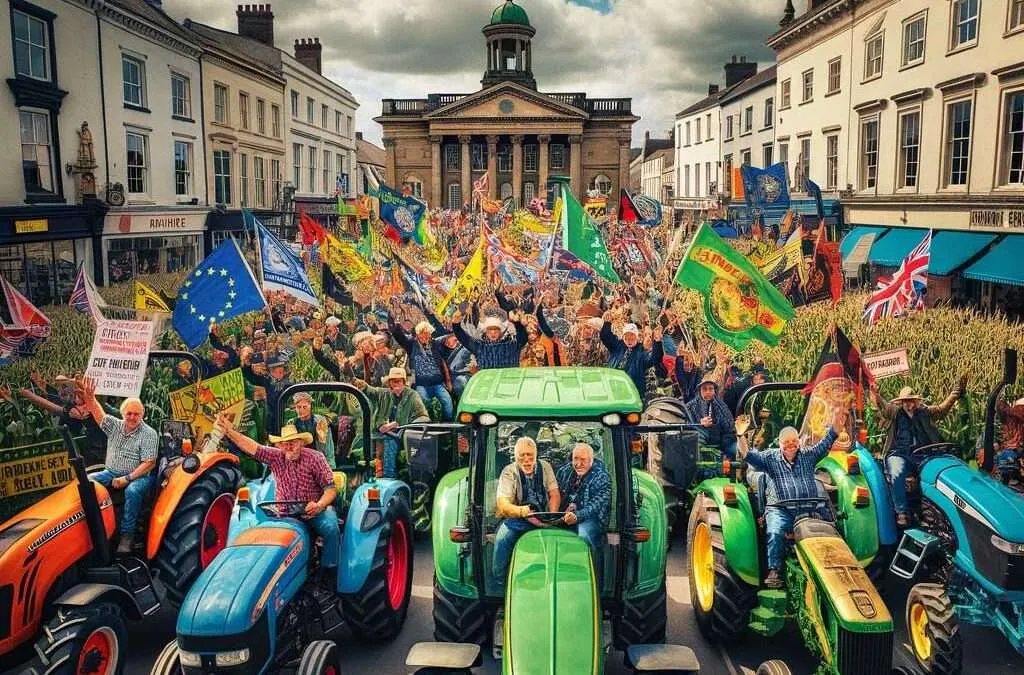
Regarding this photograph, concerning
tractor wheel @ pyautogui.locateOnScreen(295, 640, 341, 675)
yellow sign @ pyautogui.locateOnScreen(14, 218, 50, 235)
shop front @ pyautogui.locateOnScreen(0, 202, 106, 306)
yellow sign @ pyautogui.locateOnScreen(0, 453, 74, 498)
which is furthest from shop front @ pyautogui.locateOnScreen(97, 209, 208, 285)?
tractor wheel @ pyautogui.locateOnScreen(295, 640, 341, 675)

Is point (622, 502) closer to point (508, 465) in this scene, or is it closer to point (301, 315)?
point (508, 465)

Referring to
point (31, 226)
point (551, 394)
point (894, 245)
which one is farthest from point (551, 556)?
point (894, 245)

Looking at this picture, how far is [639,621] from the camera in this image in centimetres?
514

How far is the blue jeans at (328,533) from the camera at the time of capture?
5570mm

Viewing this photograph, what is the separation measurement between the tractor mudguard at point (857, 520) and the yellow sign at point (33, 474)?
19.7 ft

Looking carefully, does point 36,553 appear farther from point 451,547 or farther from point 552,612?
point 552,612

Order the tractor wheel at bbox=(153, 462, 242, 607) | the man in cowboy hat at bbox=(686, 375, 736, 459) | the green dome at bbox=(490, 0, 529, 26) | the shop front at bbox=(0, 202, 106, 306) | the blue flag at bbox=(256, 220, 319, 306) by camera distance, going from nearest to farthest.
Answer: the tractor wheel at bbox=(153, 462, 242, 607) < the man in cowboy hat at bbox=(686, 375, 736, 459) < the blue flag at bbox=(256, 220, 319, 306) < the shop front at bbox=(0, 202, 106, 306) < the green dome at bbox=(490, 0, 529, 26)

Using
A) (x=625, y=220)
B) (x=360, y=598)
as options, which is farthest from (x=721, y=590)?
(x=625, y=220)

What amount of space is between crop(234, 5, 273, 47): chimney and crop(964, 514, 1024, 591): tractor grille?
32870 millimetres

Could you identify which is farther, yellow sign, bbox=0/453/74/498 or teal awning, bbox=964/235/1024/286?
teal awning, bbox=964/235/1024/286

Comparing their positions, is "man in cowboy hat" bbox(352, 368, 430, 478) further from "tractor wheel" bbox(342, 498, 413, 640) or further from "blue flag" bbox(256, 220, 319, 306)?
"blue flag" bbox(256, 220, 319, 306)

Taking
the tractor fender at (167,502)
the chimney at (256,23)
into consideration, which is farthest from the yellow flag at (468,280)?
the chimney at (256,23)

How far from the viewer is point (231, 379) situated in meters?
6.98

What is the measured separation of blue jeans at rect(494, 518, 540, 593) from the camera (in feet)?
15.5
